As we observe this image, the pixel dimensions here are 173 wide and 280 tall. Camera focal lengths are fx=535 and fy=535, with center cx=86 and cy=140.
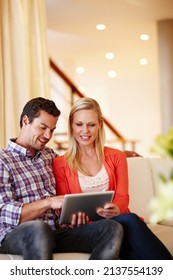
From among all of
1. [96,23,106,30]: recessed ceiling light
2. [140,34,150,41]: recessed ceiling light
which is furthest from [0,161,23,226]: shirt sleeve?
[140,34,150,41]: recessed ceiling light

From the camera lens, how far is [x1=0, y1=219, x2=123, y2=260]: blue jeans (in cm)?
195

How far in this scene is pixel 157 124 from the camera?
33.0ft

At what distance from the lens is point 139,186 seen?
9.77ft

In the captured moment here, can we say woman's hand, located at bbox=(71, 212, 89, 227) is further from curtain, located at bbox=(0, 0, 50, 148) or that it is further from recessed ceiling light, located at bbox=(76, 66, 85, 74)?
recessed ceiling light, located at bbox=(76, 66, 85, 74)

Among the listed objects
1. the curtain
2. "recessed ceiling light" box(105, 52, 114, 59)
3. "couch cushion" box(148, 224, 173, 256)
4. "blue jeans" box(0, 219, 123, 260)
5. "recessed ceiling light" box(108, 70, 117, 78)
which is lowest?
"couch cushion" box(148, 224, 173, 256)

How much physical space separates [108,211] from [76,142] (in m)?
0.42

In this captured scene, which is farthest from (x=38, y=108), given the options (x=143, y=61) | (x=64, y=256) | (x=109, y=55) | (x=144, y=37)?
(x=143, y=61)

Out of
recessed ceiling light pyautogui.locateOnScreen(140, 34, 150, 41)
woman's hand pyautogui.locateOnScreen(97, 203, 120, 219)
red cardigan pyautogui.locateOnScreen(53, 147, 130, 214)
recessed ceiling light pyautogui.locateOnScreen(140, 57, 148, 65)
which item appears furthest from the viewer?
recessed ceiling light pyautogui.locateOnScreen(140, 57, 148, 65)

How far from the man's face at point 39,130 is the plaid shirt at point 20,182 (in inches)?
2.0

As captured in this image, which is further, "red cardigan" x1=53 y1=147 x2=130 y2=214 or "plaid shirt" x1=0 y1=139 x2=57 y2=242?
"red cardigan" x1=53 y1=147 x2=130 y2=214

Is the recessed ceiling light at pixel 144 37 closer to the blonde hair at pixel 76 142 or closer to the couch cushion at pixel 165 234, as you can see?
the couch cushion at pixel 165 234
